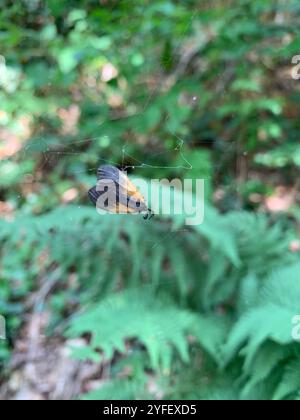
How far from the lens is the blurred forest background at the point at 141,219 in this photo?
999mm

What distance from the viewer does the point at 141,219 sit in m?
1.10

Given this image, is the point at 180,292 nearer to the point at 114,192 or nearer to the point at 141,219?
the point at 141,219

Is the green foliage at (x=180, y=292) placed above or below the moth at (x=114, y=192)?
below

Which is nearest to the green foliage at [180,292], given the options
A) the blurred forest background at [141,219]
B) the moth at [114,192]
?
the blurred forest background at [141,219]

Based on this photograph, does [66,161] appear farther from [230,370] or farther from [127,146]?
[230,370]

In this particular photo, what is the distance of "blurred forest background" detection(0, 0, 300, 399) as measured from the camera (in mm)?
999

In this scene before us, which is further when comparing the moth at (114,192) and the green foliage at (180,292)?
the green foliage at (180,292)

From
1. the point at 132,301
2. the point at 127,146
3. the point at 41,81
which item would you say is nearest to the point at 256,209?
the point at 127,146

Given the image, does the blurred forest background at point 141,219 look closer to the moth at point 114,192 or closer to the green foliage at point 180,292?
the green foliage at point 180,292

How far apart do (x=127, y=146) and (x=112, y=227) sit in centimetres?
27

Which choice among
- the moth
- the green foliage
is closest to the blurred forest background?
the green foliage

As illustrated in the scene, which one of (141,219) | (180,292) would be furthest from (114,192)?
(180,292)
